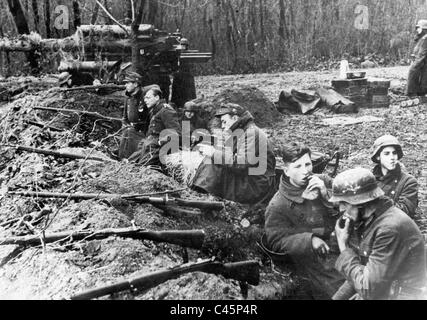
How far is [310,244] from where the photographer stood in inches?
155

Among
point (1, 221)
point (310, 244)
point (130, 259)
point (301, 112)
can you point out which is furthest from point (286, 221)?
point (301, 112)

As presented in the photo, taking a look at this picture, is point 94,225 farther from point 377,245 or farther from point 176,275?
point 377,245

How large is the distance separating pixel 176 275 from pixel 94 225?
1.40 metres

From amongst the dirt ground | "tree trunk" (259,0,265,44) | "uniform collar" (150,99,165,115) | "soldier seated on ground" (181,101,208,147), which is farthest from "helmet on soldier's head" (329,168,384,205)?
"tree trunk" (259,0,265,44)

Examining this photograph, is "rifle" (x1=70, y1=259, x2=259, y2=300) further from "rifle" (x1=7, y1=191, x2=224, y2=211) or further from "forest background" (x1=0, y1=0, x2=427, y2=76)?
"forest background" (x1=0, y1=0, x2=427, y2=76)

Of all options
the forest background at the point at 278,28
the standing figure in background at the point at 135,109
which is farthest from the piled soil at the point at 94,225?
the forest background at the point at 278,28

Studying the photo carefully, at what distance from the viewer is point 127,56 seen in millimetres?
10203

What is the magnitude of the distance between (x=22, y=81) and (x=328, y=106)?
745 cm

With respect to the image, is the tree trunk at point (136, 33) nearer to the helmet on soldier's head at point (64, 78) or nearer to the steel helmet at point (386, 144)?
the helmet on soldier's head at point (64, 78)

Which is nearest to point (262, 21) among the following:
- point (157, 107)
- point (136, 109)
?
point (136, 109)

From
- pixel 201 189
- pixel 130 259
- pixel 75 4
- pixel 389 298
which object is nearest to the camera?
pixel 389 298

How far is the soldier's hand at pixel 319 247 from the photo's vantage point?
3906mm

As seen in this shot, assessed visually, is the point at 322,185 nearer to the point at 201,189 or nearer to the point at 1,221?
the point at 201,189

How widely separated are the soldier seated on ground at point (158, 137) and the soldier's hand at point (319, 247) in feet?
10.6
